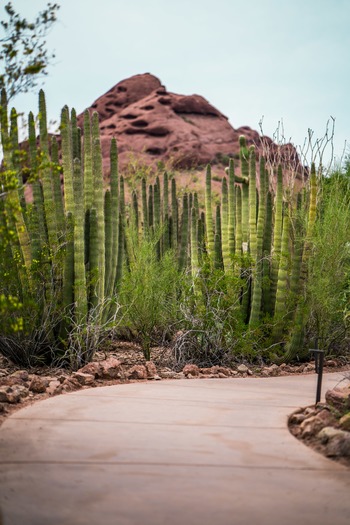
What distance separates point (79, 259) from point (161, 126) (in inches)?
1630

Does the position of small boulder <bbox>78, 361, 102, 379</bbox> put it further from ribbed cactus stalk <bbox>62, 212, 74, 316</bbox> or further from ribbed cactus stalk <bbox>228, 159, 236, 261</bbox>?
ribbed cactus stalk <bbox>228, 159, 236, 261</bbox>

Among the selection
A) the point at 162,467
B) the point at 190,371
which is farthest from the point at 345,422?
the point at 190,371

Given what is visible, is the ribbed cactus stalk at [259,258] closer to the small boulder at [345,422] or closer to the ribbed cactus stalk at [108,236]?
the ribbed cactus stalk at [108,236]

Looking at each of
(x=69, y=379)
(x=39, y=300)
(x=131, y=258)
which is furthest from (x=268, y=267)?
(x=69, y=379)

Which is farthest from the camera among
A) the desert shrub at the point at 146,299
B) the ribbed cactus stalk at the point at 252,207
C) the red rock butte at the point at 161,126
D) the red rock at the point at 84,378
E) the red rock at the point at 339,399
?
the red rock butte at the point at 161,126

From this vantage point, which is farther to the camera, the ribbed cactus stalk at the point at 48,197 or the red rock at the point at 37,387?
the ribbed cactus stalk at the point at 48,197

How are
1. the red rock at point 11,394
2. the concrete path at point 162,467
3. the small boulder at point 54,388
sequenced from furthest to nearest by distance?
the small boulder at point 54,388 → the red rock at point 11,394 → the concrete path at point 162,467

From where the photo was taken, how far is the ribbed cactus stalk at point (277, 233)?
915 centimetres

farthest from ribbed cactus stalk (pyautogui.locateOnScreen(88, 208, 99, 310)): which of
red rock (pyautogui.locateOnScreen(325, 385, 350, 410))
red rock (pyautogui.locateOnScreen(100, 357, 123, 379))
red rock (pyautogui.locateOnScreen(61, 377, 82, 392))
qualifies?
red rock (pyautogui.locateOnScreen(325, 385, 350, 410))

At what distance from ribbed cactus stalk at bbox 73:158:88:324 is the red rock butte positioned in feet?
116

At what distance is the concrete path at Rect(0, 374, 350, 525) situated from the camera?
2.96 metres

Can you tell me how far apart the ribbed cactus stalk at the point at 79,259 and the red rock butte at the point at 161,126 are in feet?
116

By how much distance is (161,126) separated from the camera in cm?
4825

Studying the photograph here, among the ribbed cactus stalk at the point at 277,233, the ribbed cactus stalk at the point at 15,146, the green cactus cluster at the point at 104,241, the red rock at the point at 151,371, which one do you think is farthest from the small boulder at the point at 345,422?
the ribbed cactus stalk at the point at 277,233
